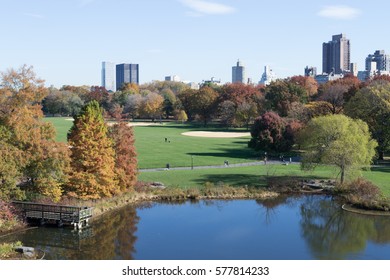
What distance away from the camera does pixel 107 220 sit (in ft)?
121

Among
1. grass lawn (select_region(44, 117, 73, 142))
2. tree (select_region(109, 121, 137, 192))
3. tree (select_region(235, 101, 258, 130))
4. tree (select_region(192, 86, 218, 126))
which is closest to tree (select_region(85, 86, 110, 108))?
grass lawn (select_region(44, 117, 73, 142))

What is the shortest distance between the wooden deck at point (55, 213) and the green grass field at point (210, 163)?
45.4 feet

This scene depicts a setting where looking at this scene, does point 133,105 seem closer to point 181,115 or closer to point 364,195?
point 181,115

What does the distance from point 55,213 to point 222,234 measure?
11.9m

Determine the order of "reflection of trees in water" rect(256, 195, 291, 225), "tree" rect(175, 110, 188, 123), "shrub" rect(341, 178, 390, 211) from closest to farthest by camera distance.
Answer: "reflection of trees in water" rect(256, 195, 291, 225) → "shrub" rect(341, 178, 390, 211) → "tree" rect(175, 110, 188, 123)

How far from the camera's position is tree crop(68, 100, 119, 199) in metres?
38.2

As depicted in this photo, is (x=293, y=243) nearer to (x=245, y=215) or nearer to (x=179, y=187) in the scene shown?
(x=245, y=215)

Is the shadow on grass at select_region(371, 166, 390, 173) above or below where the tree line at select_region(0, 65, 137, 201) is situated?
below

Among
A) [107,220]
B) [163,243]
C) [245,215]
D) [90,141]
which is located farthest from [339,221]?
[90,141]

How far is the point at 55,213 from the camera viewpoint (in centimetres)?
3512

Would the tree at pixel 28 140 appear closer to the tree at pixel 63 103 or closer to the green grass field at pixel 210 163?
the green grass field at pixel 210 163

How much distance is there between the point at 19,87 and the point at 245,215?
1913 centimetres

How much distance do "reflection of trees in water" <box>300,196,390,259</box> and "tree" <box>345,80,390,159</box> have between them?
21.5 m

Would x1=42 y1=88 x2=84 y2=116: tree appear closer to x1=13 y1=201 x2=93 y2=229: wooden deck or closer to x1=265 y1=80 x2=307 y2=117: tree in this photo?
x1=265 y1=80 x2=307 y2=117: tree
